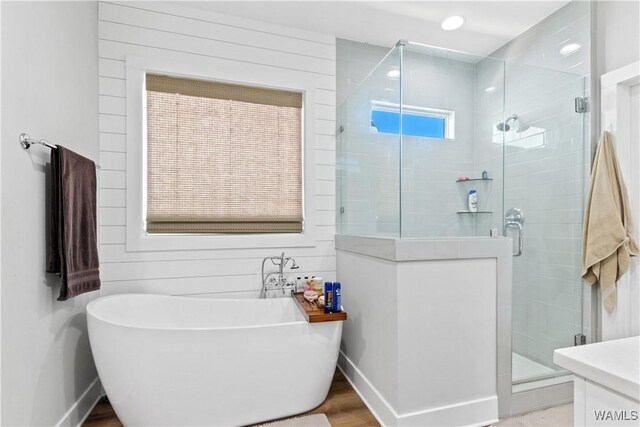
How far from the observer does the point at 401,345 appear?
166cm

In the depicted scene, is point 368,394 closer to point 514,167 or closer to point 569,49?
point 514,167

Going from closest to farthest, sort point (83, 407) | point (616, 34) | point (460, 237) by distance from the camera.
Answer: point (460, 237) → point (83, 407) → point (616, 34)

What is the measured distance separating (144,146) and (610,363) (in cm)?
259

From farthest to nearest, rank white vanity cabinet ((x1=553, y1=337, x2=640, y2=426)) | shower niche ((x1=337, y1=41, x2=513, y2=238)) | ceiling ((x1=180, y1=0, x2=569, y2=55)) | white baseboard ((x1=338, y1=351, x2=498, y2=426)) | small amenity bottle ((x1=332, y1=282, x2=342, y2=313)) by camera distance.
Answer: ceiling ((x1=180, y1=0, x2=569, y2=55)) → small amenity bottle ((x1=332, y1=282, x2=342, y2=313)) → shower niche ((x1=337, y1=41, x2=513, y2=238)) → white baseboard ((x1=338, y1=351, x2=498, y2=426)) → white vanity cabinet ((x1=553, y1=337, x2=640, y2=426))

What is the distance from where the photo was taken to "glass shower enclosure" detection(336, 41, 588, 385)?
1.83 m

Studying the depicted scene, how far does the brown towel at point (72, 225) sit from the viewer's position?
1559 millimetres

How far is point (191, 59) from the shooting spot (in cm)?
234

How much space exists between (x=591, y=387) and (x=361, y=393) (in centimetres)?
161

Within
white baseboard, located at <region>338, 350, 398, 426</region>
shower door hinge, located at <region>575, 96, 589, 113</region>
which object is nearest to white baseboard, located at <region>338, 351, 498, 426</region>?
white baseboard, located at <region>338, 350, 398, 426</region>

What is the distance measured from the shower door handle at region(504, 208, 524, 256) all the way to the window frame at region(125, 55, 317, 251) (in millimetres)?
1359

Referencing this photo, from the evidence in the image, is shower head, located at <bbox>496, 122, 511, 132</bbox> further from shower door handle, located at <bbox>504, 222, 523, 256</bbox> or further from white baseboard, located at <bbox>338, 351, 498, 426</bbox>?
white baseboard, located at <bbox>338, 351, 498, 426</bbox>

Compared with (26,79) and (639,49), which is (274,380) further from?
(639,49)

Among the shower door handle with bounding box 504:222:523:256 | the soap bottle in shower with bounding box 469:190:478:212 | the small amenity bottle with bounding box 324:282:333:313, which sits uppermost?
the soap bottle in shower with bounding box 469:190:478:212

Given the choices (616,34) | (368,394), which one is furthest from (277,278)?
(616,34)
